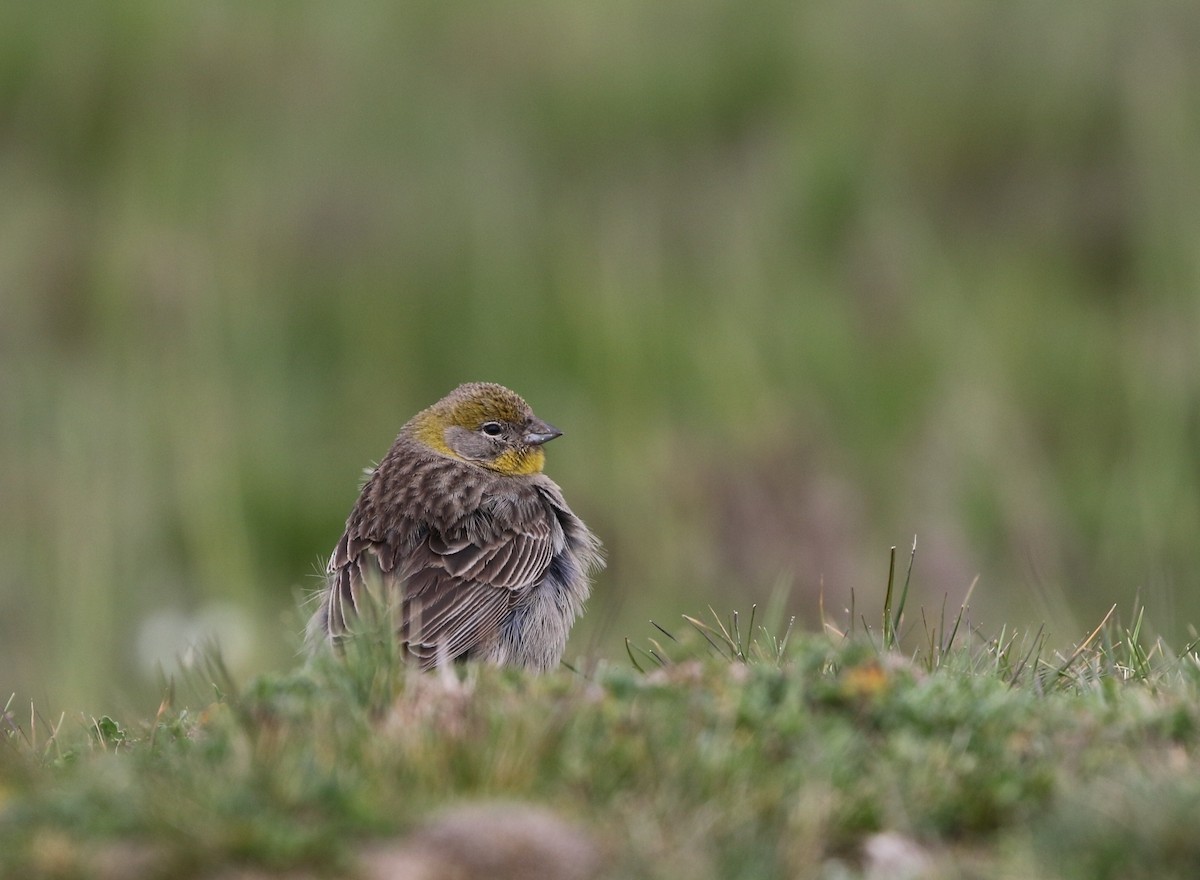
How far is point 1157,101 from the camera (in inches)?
569

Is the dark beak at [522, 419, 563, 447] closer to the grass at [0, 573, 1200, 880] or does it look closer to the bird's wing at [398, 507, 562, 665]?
the bird's wing at [398, 507, 562, 665]

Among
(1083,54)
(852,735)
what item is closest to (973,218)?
(1083,54)

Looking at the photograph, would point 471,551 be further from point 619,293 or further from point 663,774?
point 619,293

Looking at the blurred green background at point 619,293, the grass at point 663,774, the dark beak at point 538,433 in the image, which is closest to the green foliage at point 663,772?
the grass at point 663,774

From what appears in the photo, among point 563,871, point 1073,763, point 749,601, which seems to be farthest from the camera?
point 749,601

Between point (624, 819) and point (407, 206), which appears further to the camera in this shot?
point (407, 206)

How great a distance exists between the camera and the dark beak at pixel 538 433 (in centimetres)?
864

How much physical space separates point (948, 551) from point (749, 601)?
59.6 inches

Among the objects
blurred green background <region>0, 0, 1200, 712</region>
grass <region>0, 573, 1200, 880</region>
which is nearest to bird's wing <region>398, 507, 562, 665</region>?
grass <region>0, 573, 1200, 880</region>

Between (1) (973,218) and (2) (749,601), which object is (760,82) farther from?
(2) (749,601)

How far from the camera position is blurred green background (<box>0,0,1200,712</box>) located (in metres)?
12.5

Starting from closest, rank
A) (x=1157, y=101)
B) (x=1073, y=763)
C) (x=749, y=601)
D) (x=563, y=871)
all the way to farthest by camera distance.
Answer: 1. (x=563, y=871)
2. (x=1073, y=763)
3. (x=749, y=601)
4. (x=1157, y=101)

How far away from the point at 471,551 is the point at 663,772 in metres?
3.43

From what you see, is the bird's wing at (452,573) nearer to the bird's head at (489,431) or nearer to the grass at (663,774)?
the bird's head at (489,431)
